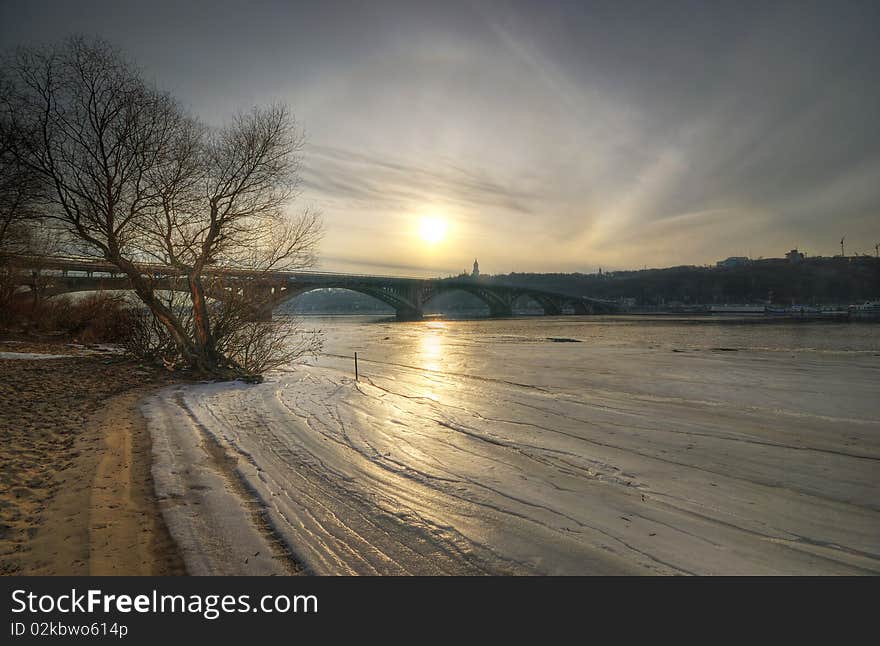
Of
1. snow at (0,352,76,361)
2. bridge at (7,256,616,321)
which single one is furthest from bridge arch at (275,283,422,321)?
snow at (0,352,76,361)

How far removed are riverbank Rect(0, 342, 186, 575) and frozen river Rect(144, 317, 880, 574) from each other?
34 cm

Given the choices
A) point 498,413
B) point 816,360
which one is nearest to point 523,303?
point 816,360

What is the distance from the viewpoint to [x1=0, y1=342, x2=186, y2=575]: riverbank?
3.87m

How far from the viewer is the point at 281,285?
58.0 feet

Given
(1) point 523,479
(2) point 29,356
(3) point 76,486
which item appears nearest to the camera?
(3) point 76,486

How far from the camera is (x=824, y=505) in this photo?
17.2ft

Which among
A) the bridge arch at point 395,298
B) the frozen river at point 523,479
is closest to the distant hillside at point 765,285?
the bridge arch at point 395,298

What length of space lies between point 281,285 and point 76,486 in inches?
508

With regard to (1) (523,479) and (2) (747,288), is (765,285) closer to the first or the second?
(2) (747,288)

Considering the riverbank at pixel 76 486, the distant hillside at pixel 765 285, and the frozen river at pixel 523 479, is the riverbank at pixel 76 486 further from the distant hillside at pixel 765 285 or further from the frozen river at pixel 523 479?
the distant hillside at pixel 765 285

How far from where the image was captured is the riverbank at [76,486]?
387cm

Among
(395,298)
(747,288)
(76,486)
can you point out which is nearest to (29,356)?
(76,486)

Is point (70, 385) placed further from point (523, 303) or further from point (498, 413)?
point (523, 303)
